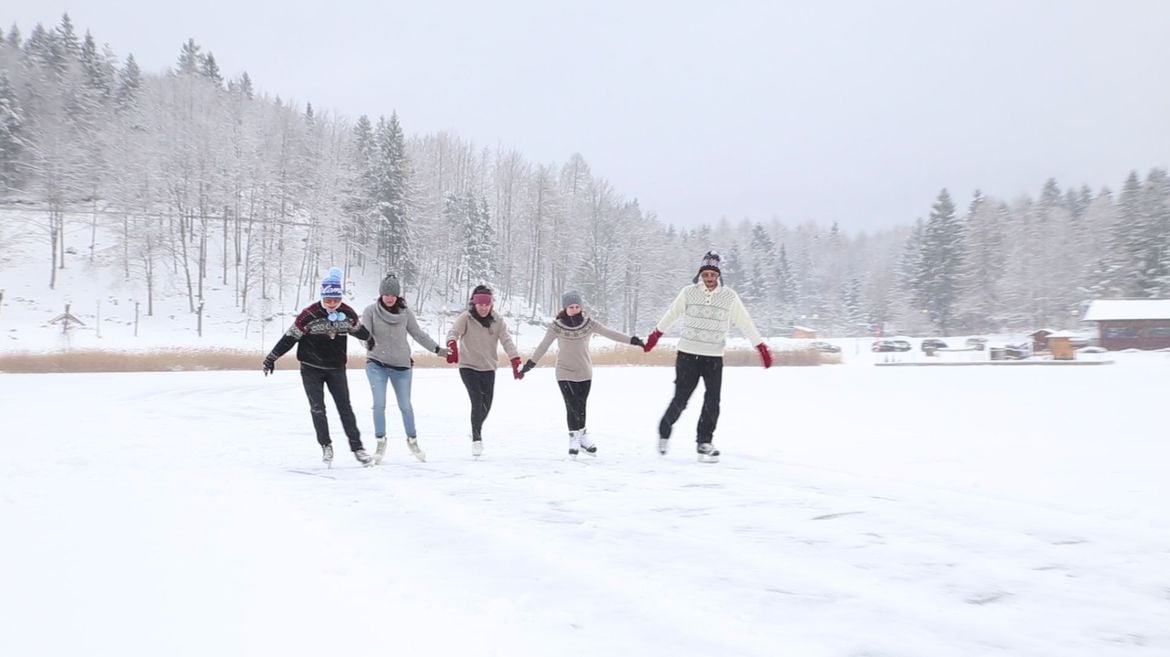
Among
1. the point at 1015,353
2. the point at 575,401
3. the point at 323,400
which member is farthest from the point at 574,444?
the point at 1015,353

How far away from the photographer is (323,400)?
24.8 feet

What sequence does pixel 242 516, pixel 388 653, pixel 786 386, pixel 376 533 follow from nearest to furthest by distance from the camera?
pixel 388 653 → pixel 376 533 → pixel 242 516 → pixel 786 386

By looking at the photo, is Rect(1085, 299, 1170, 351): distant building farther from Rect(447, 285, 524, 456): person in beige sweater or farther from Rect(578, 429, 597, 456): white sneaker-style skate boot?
Rect(447, 285, 524, 456): person in beige sweater

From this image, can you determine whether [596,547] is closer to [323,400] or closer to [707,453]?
[707,453]

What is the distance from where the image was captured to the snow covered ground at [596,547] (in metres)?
2.96

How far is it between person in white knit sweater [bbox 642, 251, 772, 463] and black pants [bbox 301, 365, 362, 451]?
3.21m

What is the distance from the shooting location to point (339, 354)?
7605mm

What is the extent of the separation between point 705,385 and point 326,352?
393cm

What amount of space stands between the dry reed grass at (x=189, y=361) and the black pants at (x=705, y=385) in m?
14.5

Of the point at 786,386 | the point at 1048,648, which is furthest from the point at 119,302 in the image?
the point at 1048,648

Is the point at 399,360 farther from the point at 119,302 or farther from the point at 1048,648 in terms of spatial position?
the point at 119,302

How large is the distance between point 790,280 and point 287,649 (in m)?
101

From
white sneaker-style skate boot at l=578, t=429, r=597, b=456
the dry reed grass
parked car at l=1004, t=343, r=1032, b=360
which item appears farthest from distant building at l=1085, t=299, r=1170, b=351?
white sneaker-style skate boot at l=578, t=429, r=597, b=456

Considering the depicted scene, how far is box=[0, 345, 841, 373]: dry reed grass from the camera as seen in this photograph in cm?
2403
